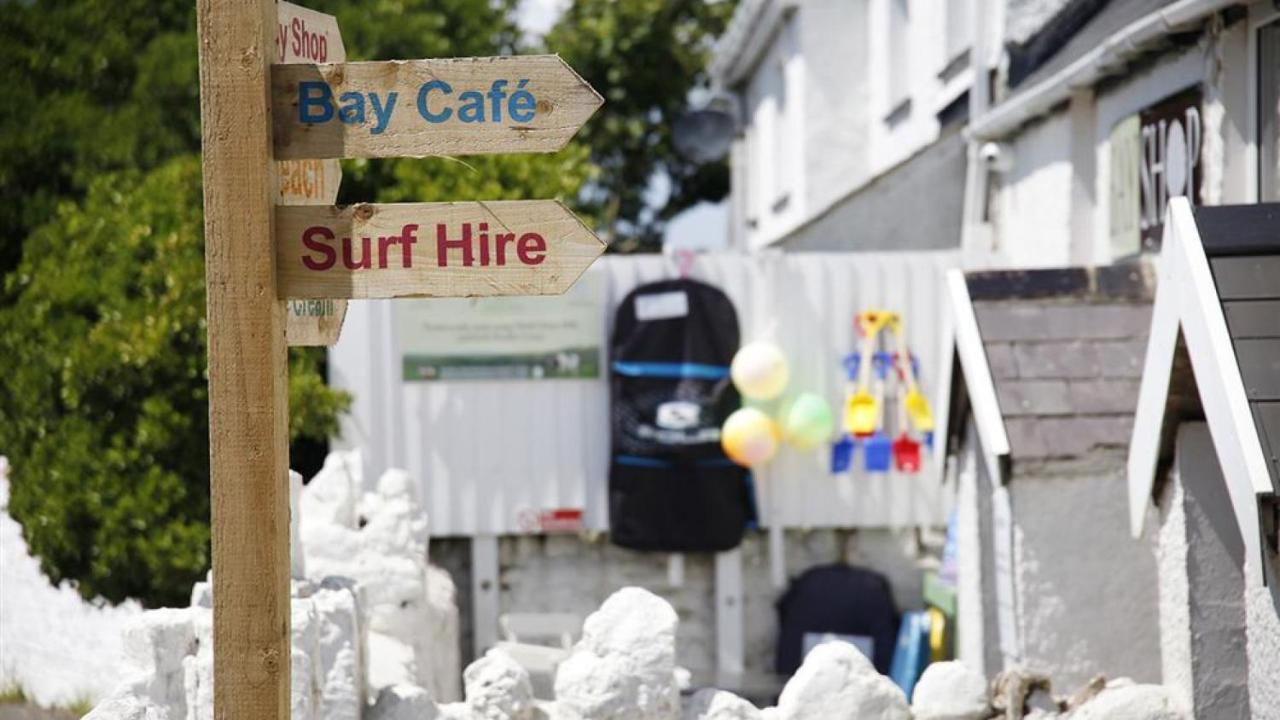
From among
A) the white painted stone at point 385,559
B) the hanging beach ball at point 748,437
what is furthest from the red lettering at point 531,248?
the hanging beach ball at point 748,437

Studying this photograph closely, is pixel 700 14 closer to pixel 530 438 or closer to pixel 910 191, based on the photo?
pixel 910 191

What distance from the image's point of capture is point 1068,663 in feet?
21.0

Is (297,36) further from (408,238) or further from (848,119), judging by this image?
(848,119)

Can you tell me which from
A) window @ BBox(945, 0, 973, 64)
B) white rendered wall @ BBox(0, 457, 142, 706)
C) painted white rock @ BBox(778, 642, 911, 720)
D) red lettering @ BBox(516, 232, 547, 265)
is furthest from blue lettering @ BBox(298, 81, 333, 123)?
window @ BBox(945, 0, 973, 64)

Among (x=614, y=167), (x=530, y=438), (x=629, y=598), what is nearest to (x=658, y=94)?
(x=614, y=167)

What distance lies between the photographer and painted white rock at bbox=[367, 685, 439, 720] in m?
5.01

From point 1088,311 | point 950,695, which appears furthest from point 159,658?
point 1088,311

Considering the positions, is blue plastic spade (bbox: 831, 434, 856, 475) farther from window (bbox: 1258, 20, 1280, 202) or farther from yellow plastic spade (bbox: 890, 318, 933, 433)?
window (bbox: 1258, 20, 1280, 202)

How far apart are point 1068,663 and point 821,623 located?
3604 millimetres

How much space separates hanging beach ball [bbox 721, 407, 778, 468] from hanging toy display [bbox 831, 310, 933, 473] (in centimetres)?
54

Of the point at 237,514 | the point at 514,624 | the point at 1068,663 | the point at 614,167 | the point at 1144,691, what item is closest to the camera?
the point at 237,514

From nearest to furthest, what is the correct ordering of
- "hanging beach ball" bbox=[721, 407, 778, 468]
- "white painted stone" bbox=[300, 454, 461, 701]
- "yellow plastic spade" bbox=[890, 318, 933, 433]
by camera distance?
1. "white painted stone" bbox=[300, 454, 461, 701]
2. "hanging beach ball" bbox=[721, 407, 778, 468]
3. "yellow plastic spade" bbox=[890, 318, 933, 433]

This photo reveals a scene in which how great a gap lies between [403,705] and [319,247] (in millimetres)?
1765

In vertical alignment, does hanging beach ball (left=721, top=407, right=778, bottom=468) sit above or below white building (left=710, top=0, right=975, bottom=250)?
below
